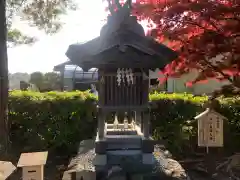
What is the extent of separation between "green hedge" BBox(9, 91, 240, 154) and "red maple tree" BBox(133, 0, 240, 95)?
218 cm

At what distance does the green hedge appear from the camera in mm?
7215

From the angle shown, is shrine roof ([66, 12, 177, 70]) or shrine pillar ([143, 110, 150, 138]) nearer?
shrine roof ([66, 12, 177, 70])

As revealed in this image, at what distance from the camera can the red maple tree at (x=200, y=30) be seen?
4.59m

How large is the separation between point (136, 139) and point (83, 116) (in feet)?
9.63

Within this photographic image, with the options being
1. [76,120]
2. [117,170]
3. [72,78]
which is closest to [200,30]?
[117,170]

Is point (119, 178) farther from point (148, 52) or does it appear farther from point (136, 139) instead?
point (148, 52)

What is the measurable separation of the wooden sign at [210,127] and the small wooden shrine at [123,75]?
1.63m

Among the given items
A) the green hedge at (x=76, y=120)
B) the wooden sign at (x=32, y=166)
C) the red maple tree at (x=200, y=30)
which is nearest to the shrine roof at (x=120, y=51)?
the red maple tree at (x=200, y=30)

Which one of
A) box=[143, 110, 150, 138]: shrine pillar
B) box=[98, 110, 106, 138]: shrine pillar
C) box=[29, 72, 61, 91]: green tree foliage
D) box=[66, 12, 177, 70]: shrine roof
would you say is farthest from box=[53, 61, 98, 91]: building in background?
box=[66, 12, 177, 70]: shrine roof

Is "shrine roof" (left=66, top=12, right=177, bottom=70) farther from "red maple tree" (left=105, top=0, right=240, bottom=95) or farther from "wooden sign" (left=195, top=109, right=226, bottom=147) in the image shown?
"wooden sign" (left=195, top=109, right=226, bottom=147)

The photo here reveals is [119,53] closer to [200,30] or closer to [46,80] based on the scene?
[200,30]

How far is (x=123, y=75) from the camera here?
4352 mm

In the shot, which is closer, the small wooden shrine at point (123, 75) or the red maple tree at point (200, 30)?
the small wooden shrine at point (123, 75)

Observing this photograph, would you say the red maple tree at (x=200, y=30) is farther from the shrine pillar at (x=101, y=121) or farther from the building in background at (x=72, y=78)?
the building in background at (x=72, y=78)
